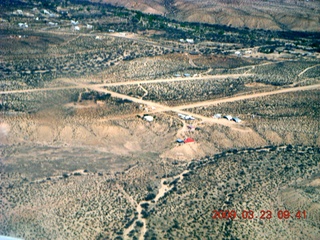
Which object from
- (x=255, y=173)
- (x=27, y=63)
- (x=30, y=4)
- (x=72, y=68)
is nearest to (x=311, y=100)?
(x=255, y=173)

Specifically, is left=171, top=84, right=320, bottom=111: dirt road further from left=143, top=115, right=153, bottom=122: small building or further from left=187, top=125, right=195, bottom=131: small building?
left=187, top=125, right=195, bottom=131: small building

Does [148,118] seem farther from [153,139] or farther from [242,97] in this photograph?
[242,97]

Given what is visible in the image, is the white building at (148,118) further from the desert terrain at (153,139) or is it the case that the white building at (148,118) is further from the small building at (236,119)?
the small building at (236,119)

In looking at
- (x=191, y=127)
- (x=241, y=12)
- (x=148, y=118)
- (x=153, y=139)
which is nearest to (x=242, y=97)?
(x=191, y=127)

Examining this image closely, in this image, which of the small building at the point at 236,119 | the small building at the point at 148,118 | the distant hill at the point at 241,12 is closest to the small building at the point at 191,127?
the small building at the point at 148,118

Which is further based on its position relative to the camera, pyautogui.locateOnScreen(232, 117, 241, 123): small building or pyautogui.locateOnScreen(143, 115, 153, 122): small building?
pyautogui.locateOnScreen(232, 117, 241, 123): small building

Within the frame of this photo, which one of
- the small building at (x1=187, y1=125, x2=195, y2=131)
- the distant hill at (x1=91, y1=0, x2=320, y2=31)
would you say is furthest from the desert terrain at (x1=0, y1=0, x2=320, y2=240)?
the distant hill at (x1=91, y1=0, x2=320, y2=31)
